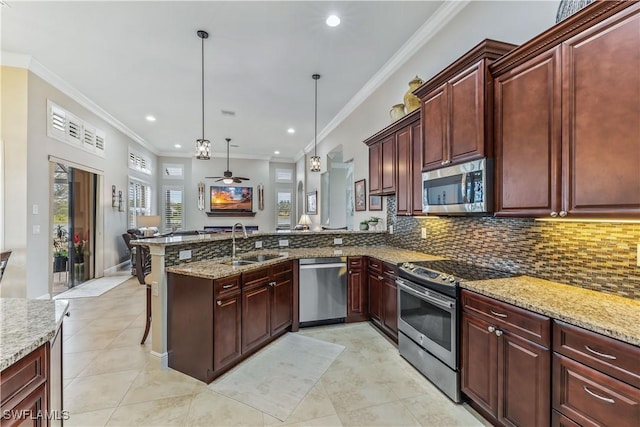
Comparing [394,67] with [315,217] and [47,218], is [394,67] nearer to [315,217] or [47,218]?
[315,217]

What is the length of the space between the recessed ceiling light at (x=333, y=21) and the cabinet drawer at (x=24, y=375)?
3427mm

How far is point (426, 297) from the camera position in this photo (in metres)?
2.29

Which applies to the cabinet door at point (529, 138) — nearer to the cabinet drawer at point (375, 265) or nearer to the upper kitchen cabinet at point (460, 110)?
the upper kitchen cabinet at point (460, 110)

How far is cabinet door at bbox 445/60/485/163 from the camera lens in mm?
2059

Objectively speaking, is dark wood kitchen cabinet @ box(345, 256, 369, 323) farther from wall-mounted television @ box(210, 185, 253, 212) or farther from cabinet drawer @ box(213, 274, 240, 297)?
wall-mounted television @ box(210, 185, 253, 212)

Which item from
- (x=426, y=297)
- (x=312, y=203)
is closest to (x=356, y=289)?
(x=426, y=297)

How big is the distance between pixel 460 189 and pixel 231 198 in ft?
29.0

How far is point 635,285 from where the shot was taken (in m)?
1.57

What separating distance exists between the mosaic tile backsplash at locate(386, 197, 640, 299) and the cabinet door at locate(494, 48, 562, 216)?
0.37 meters

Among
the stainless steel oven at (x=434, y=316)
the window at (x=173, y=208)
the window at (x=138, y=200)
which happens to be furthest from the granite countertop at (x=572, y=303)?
the window at (x=173, y=208)

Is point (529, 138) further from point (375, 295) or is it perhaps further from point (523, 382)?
point (375, 295)

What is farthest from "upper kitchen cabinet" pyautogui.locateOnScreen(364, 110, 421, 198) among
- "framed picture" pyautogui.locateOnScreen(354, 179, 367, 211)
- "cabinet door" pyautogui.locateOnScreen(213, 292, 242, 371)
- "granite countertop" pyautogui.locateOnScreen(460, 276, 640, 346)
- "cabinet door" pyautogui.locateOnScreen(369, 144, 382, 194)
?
"cabinet door" pyautogui.locateOnScreen(213, 292, 242, 371)

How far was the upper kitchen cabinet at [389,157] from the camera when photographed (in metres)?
3.13

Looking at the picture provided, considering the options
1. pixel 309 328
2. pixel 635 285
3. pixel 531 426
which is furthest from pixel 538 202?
pixel 309 328
